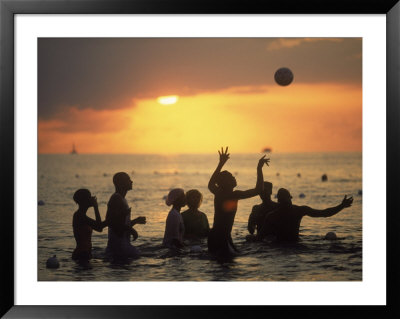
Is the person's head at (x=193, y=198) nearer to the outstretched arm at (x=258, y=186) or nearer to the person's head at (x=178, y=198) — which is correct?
the person's head at (x=178, y=198)

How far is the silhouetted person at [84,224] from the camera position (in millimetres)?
8776

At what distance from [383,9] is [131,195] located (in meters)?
36.2

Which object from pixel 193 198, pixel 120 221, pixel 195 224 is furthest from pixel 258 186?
pixel 195 224

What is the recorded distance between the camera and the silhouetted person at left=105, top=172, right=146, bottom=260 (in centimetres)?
903

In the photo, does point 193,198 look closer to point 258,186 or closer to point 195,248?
point 195,248

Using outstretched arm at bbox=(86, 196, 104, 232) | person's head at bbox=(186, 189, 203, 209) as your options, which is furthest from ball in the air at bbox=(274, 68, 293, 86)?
outstretched arm at bbox=(86, 196, 104, 232)

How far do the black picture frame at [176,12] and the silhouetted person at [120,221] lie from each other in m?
2.24

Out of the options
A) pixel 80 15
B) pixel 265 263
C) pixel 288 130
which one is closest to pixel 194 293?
pixel 265 263

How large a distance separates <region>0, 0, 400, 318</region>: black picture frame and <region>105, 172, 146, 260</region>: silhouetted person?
Result: 2240 mm

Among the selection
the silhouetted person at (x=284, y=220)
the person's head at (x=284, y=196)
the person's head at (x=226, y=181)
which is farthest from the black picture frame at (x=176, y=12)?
the person's head at (x=284, y=196)

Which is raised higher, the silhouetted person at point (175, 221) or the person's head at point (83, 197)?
the person's head at point (83, 197)

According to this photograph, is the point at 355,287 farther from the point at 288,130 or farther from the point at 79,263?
the point at 288,130

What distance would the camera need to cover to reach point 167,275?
30.0ft

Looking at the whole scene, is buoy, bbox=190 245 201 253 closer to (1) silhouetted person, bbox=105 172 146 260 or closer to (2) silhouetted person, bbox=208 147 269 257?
(2) silhouetted person, bbox=208 147 269 257
